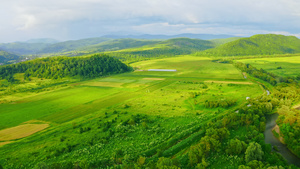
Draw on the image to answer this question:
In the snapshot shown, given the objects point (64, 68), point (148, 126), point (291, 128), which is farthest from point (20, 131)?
point (64, 68)

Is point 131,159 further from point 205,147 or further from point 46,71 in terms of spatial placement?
point 46,71

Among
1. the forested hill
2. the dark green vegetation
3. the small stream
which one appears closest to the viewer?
the dark green vegetation

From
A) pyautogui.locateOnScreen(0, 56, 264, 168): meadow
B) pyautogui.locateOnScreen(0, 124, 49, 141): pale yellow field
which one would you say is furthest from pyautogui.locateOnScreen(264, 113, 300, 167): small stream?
pyautogui.locateOnScreen(0, 124, 49, 141): pale yellow field

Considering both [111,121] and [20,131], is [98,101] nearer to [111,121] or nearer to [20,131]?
[111,121]

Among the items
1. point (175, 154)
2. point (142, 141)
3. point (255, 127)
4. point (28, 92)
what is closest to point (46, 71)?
point (28, 92)

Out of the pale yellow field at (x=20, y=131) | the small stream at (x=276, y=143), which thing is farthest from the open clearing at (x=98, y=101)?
the small stream at (x=276, y=143)

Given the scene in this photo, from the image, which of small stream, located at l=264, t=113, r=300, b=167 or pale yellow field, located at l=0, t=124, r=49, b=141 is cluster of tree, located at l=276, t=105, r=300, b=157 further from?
pale yellow field, located at l=0, t=124, r=49, b=141
